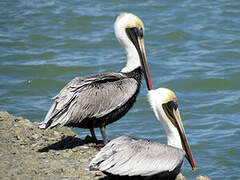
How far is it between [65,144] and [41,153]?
47cm

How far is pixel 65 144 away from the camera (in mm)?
6395

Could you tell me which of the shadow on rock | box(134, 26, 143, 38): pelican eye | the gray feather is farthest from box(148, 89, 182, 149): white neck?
box(134, 26, 143, 38): pelican eye

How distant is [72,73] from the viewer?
444 inches

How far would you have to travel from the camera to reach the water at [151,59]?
8832 millimetres

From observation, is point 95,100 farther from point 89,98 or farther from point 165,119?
point 165,119

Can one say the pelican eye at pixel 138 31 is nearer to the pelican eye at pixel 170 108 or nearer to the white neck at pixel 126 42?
the white neck at pixel 126 42

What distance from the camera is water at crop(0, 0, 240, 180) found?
8832 mm

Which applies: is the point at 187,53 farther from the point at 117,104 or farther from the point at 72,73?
the point at 117,104

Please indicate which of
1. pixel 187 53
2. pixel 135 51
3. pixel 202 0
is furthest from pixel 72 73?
pixel 202 0

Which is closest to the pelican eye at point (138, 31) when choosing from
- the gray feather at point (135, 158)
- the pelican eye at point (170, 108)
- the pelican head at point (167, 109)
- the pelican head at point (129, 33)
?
the pelican head at point (129, 33)

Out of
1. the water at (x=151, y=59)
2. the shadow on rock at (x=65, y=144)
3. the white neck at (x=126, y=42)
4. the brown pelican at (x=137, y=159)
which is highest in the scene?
the white neck at (x=126, y=42)

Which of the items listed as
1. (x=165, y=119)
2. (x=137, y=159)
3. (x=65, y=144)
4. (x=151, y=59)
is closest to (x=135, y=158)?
(x=137, y=159)

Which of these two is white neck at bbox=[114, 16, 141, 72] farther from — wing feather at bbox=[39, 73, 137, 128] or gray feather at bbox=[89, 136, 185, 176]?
gray feather at bbox=[89, 136, 185, 176]

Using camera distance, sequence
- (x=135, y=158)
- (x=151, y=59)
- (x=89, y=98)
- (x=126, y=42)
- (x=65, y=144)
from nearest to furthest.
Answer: (x=135, y=158), (x=89, y=98), (x=65, y=144), (x=126, y=42), (x=151, y=59)
